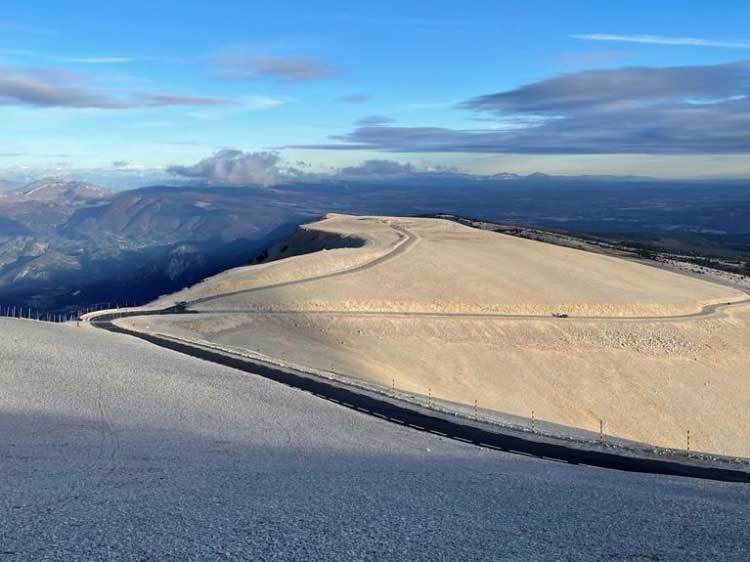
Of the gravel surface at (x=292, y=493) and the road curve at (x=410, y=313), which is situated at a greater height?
the gravel surface at (x=292, y=493)

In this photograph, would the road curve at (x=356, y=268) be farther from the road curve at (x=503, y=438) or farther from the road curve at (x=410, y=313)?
the road curve at (x=503, y=438)

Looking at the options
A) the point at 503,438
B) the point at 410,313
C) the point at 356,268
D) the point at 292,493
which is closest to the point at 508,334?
the point at 410,313

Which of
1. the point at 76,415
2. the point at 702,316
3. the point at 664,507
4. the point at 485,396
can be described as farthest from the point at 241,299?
the point at 664,507

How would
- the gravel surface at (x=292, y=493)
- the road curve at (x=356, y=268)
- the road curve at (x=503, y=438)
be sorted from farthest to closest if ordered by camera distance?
the road curve at (x=356, y=268) → the road curve at (x=503, y=438) → the gravel surface at (x=292, y=493)

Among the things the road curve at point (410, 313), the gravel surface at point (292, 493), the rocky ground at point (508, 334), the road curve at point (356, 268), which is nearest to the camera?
the gravel surface at point (292, 493)

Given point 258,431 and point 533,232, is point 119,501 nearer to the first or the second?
point 258,431

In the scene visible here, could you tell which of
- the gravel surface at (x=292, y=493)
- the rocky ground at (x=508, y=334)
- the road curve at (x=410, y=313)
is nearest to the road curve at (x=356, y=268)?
the road curve at (x=410, y=313)

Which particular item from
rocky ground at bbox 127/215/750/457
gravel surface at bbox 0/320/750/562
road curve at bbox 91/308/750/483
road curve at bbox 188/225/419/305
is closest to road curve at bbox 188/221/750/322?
road curve at bbox 188/225/419/305

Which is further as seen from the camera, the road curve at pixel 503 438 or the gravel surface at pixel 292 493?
the road curve at pixel 503 438
